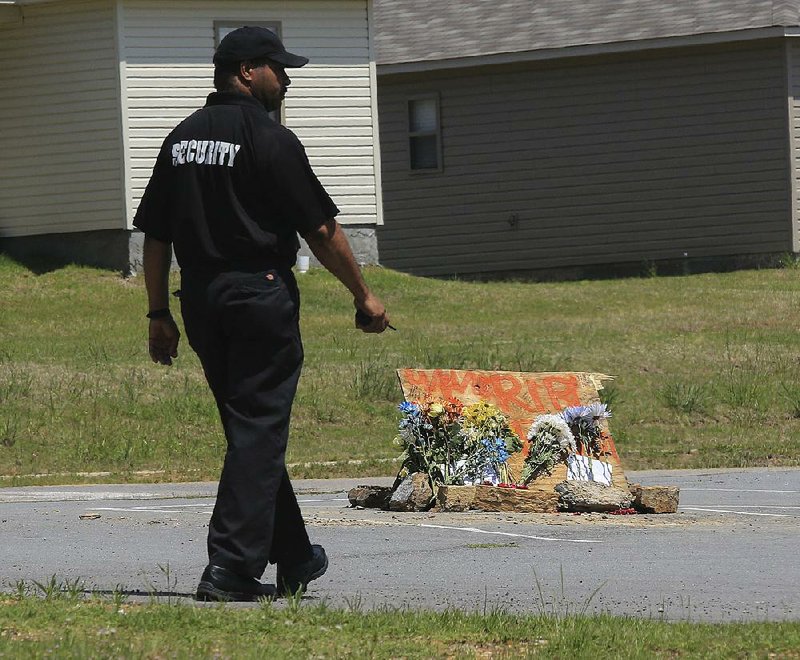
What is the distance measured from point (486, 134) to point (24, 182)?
8736 millimetres

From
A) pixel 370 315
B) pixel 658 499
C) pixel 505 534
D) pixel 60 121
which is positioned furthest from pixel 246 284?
pixel 60 121

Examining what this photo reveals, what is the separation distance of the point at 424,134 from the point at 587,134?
312cm

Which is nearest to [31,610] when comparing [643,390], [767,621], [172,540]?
[767,621]

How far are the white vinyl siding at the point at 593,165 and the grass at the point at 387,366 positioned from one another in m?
2.91

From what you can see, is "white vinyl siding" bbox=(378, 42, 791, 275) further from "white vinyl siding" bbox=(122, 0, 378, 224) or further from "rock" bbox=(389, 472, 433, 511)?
"rock" bbox=(389, 472, 433, 511)

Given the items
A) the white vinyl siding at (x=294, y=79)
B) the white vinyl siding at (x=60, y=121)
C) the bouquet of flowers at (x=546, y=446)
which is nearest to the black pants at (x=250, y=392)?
the bouquet of flowers at (x=546, y=446)

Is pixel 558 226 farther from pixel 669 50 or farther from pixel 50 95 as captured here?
pixel 50 95

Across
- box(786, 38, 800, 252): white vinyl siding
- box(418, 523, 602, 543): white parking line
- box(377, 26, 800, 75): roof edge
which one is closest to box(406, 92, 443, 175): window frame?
box(377, 26, 800, 75): roof edge

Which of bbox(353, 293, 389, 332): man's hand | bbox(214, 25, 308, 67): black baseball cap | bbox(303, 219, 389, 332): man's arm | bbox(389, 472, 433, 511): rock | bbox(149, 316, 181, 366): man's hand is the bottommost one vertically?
bbox(389, 472, 433, 511): rock

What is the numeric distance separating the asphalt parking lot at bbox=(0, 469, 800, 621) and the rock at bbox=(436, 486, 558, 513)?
0.13m

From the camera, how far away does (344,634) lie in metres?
5.85

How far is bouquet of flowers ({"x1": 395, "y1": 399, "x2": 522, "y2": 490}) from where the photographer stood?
37.6 ft

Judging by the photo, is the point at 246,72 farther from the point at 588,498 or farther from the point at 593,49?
the point at 593,49

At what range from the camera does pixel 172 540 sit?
9.39m
